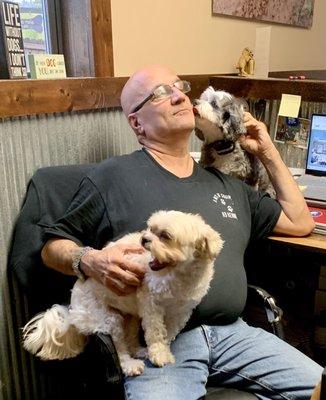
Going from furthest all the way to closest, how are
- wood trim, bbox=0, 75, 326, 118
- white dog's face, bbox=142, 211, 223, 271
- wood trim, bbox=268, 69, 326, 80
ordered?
wood trim, bbox=268, 69, 326, 80 → wood trim, bbox=0, 75, 326, 118 → white dog's face, bbox=142, 211, 223, 271

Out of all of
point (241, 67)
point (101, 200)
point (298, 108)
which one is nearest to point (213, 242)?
point (101, 200)

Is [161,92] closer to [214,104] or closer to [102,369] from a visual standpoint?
[214,104]

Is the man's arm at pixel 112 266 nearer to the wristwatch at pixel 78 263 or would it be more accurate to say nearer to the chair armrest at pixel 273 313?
the wristwatch at pixel 78 263

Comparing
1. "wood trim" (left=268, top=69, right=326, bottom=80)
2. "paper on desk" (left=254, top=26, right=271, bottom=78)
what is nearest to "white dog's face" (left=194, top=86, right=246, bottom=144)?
"paper on desk" (left=254, top=26, right=271, bottom=78)

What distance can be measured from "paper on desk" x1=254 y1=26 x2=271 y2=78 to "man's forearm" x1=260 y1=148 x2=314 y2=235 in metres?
1.18

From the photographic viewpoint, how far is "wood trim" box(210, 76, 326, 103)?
7.06ft

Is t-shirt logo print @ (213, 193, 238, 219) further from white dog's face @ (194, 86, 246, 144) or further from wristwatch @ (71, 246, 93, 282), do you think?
wristwatch @ (71, 246, 93, 282)

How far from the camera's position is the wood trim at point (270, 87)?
2.15 meters

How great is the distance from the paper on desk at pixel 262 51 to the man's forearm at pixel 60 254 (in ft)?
6.08

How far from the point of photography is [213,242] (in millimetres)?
1189

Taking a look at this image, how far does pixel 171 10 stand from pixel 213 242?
163cm

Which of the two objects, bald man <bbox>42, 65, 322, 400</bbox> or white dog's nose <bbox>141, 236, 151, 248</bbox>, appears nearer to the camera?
white dog's nose <bbox>141, 236, 151, 248</bbox>

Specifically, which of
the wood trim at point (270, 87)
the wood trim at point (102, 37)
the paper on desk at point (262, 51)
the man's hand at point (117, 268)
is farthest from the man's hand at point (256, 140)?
the paper on desk at point (262, 51)

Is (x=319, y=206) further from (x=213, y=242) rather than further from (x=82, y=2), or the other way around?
(x=82, y=2)
